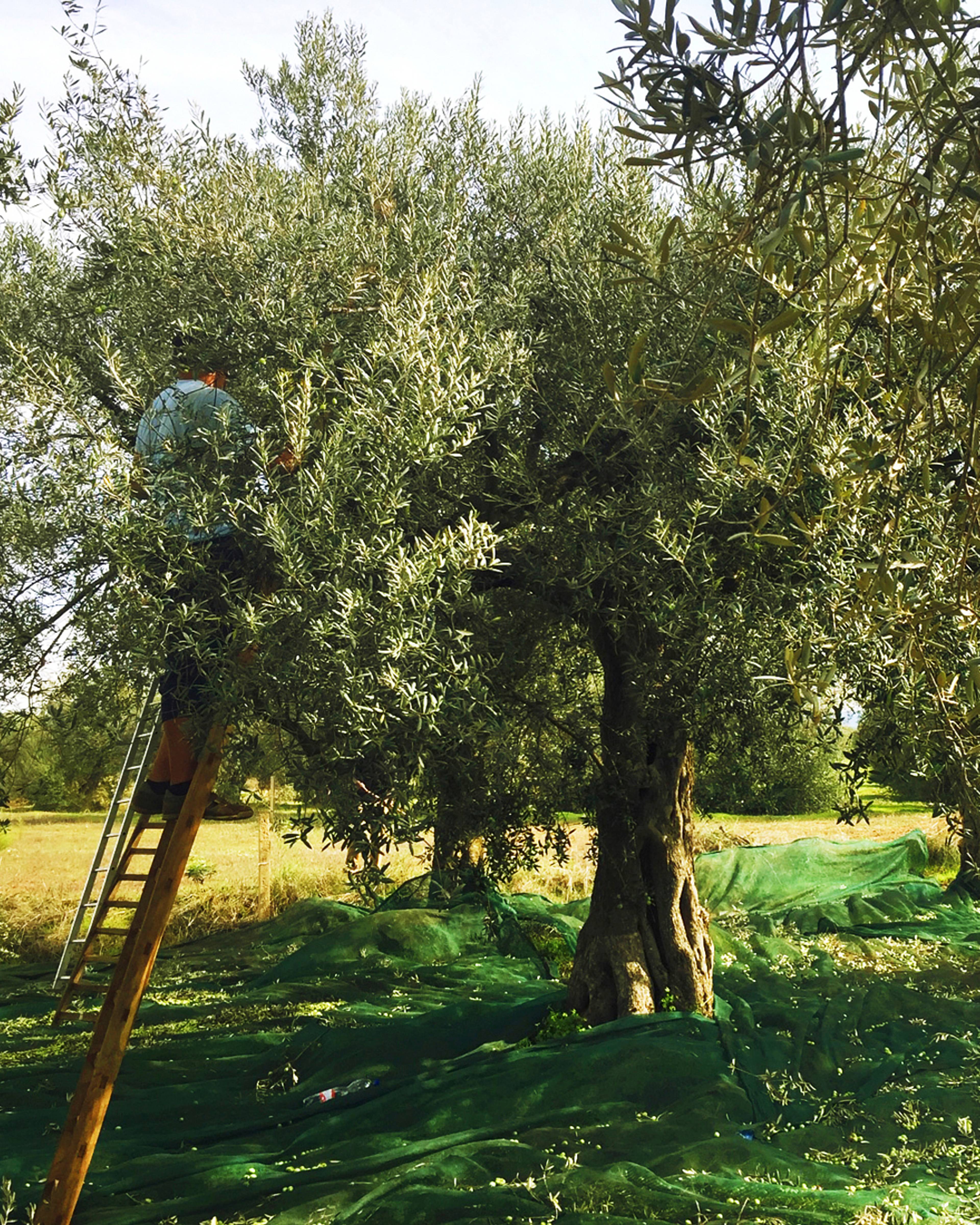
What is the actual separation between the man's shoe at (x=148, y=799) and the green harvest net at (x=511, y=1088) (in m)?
2.23

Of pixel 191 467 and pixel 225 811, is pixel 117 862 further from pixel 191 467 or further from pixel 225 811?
pixel 191 467

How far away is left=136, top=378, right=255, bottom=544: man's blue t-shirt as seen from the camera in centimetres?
566

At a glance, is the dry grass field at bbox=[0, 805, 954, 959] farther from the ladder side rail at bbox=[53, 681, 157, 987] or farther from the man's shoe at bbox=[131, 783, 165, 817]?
the man's shoe at bbox=[131, 783, 165, 817]

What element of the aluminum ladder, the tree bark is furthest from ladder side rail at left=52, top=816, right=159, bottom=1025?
the tree bark

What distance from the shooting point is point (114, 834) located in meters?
11.6

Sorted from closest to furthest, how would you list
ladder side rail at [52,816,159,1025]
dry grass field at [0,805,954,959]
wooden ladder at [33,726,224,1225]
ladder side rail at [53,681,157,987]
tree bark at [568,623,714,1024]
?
wooden ladder at [33,726,224,1225] → ladder side rail at [53,681,157,987] → ladder side rail at [52,816,159,1025] → tree bark at [568,623,714,1024] → dry grass field at [0,805,954,959]

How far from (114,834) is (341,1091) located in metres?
4.60

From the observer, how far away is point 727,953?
11648mm

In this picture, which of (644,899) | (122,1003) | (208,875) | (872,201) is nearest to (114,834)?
(122,1003)

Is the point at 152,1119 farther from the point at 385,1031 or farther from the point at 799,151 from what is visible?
the point at 799,151

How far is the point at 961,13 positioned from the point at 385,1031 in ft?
27.8

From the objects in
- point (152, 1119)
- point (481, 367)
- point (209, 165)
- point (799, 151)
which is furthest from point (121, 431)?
point (799, 151)

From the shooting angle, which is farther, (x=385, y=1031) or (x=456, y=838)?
(x=385, y=1031)

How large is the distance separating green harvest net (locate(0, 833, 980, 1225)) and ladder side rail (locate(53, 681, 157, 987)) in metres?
1.03
